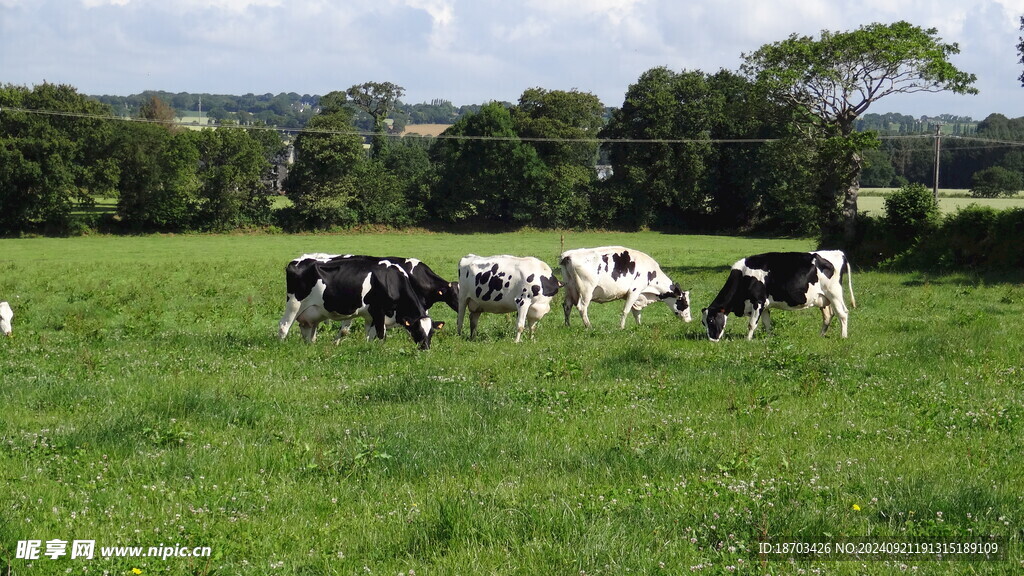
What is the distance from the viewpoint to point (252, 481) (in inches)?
300

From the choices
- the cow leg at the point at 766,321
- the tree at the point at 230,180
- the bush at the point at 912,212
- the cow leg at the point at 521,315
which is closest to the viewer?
the cow leg at the point at 521,315

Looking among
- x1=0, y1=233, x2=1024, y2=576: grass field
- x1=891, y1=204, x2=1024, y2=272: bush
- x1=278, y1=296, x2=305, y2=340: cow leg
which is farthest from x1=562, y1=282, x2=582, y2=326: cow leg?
x1=891, y1=204, x2=1024, y2=272: bush

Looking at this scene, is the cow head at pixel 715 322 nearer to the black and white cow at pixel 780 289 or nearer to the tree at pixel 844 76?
the black and white cow at pixel 780 289

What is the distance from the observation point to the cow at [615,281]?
21.6 metres

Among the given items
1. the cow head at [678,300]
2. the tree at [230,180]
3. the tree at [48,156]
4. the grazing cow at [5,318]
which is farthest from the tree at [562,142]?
the grazing cow at [5,318]

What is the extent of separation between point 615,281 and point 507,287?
4.15 m

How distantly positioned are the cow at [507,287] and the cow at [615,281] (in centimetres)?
238

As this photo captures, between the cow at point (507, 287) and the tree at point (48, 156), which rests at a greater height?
the tree at point (48, 156)

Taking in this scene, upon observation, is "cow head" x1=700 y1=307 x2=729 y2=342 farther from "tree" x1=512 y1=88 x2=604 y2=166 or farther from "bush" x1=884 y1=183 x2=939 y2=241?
"tree" x1=512 y1=88 x2=604 y2=166

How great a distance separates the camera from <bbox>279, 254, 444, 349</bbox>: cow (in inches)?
676

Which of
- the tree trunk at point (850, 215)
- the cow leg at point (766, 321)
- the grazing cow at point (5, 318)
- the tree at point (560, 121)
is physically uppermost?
the tree at point (560, 121)

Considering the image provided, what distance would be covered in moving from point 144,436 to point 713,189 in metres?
74.5

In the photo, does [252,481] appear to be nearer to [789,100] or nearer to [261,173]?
[789,100]

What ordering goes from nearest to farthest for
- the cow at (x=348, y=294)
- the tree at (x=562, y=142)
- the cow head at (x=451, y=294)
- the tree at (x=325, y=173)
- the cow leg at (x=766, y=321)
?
1. the cow at (x=348, y=294)
2. the cow head at (x=451, y=294)
3. the cow leg at (x=766, y=321)
4. the tree at (x=325, y=173)
5. the tree at (x=562, y=142)
